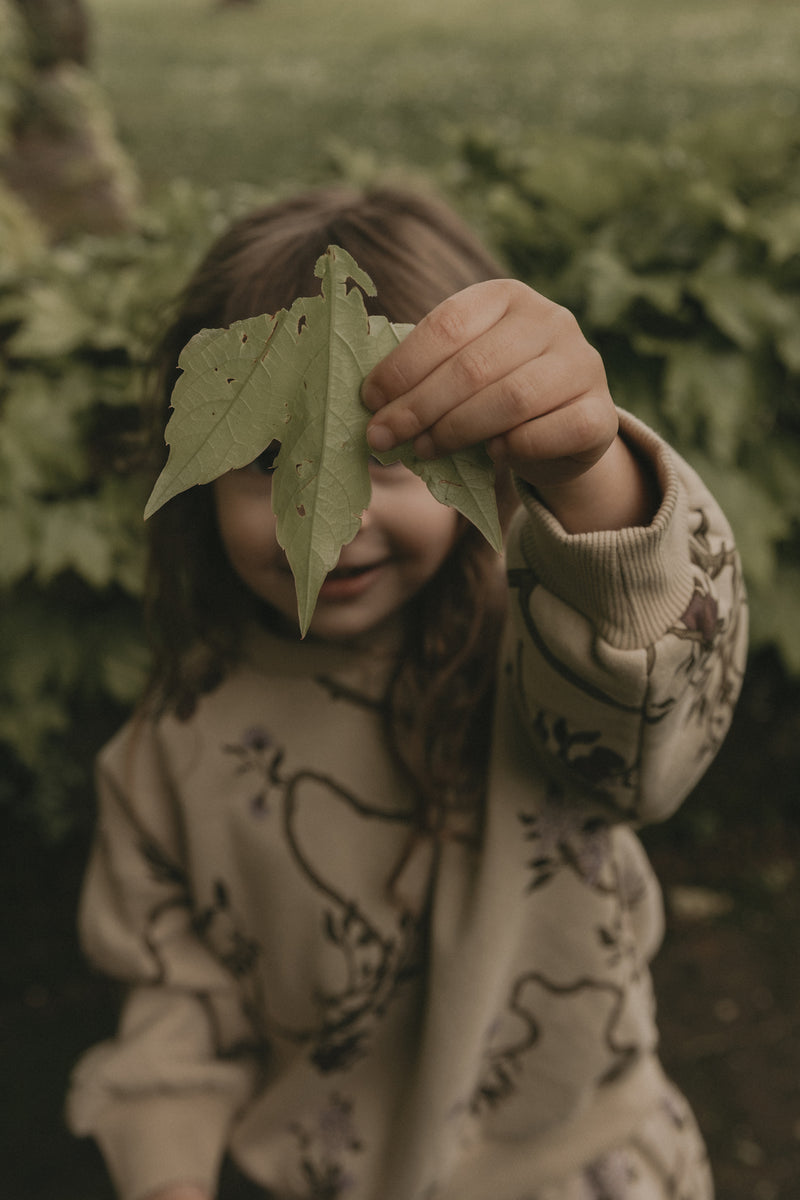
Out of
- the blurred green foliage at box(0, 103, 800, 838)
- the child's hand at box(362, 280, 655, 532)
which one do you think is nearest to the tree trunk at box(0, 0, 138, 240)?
the blurred green foliage at box(0, 103, 800, 838)

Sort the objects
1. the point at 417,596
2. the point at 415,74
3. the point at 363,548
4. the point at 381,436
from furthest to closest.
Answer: the point at 415,74 → the point at 417,596 → the point at 363,548 → the point at 381,436

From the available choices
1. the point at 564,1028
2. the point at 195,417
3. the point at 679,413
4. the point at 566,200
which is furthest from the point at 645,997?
the point at 566,200

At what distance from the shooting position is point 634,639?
1.11 m

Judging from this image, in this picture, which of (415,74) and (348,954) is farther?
(415,74)

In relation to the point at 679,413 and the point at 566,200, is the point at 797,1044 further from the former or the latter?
the point at 566,200

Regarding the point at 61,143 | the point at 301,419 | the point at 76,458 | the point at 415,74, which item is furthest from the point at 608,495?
the point at 415,74

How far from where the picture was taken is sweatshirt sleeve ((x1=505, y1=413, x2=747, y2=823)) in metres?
1.05

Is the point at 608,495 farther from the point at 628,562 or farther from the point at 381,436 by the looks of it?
the point at 381,436

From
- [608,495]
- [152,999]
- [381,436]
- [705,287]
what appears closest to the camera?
[381,436]

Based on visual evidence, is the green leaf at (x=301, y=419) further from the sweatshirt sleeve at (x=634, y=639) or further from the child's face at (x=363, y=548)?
the child's face at (x=363, y=548)

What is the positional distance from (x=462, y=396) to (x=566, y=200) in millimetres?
2001

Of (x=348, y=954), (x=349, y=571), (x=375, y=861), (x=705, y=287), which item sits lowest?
(x=348, y=954)

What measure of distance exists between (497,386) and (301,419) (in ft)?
0.55

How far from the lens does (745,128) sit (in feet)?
9.02
